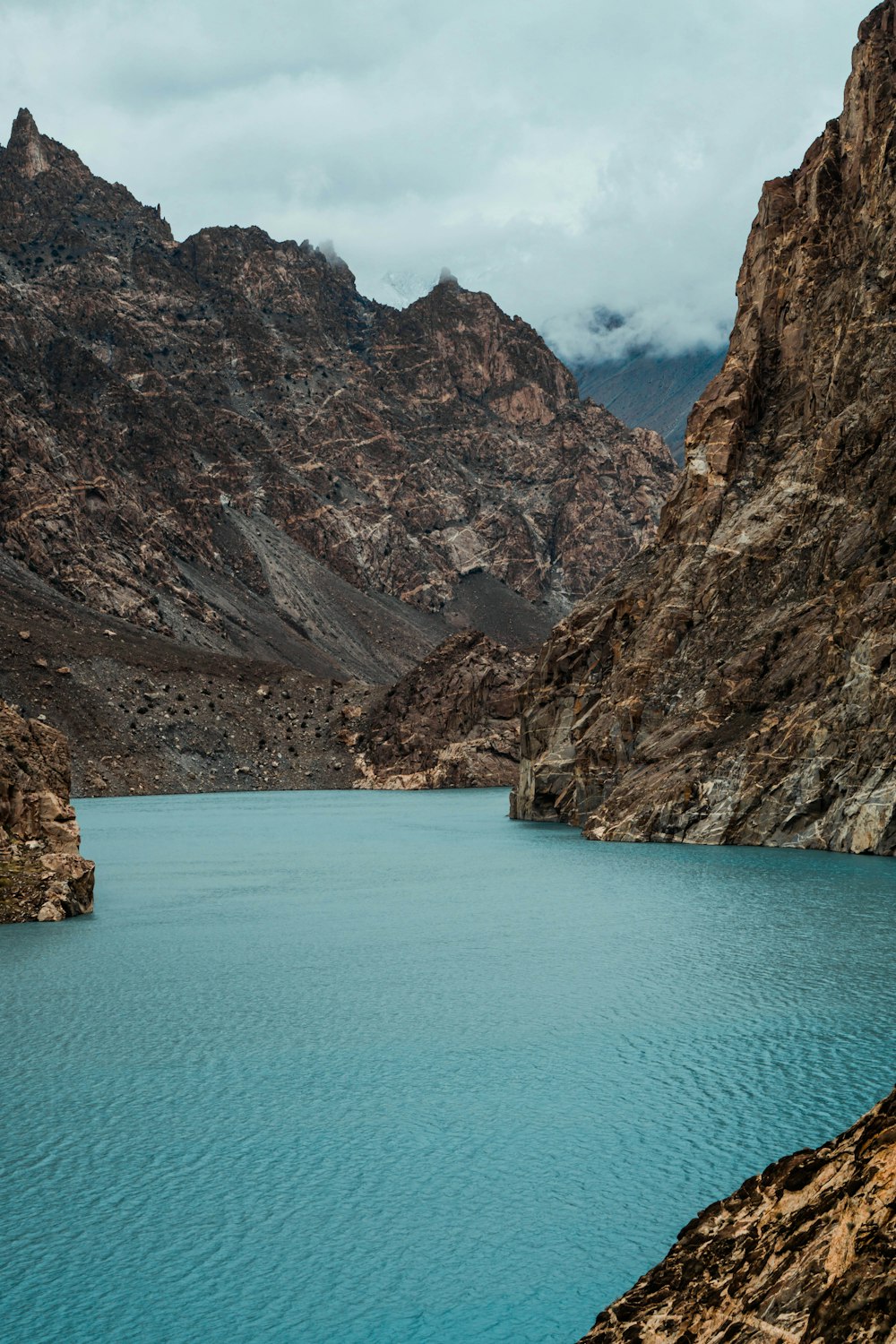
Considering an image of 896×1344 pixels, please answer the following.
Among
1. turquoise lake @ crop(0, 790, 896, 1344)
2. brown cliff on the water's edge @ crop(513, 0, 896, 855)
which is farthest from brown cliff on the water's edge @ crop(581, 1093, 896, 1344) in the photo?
brown cliff on the water's edge @ crop(513, 0, 896, 855)

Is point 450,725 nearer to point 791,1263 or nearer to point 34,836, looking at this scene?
point 34,836

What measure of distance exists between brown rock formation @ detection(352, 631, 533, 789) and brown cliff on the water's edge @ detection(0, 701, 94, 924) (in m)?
103

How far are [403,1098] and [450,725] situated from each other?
12864 cm

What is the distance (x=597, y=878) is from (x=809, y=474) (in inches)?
966

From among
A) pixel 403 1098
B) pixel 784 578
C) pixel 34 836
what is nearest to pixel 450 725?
pixel 784 578

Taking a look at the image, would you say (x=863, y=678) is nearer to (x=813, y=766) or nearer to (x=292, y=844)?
(x=813, y=766)

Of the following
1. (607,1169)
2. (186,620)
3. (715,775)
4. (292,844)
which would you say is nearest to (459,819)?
(292,844)

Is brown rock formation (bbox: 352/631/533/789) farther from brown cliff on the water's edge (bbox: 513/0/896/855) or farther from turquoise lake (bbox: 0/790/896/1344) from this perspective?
turquoise lake (bbox: 0/790/896/1344)

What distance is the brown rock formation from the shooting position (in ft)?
466

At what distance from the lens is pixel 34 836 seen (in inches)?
1464

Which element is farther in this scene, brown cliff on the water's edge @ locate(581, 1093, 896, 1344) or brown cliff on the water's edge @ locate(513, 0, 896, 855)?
brown cliff on the water's edge @ locate(513, 0, 896, 855)

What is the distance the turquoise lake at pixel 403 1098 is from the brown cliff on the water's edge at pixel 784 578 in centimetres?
1122

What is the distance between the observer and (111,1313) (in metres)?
12.8

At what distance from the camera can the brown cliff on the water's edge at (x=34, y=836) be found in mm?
36594
